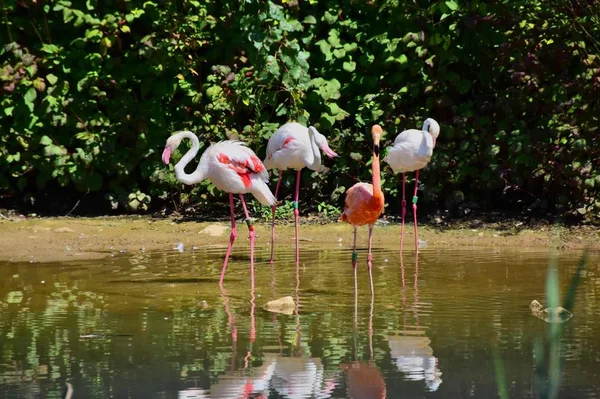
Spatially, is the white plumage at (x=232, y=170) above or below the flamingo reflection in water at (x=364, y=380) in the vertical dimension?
above

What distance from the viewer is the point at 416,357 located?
5.16 metres

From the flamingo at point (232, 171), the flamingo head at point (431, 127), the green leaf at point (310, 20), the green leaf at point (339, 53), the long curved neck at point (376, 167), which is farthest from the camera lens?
the green leaf at point (310, 20)

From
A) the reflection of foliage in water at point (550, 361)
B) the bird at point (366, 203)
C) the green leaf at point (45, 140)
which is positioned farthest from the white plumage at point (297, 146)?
the reflection of foliage in water at point (550, 361)

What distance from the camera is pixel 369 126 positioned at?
34.6 ft

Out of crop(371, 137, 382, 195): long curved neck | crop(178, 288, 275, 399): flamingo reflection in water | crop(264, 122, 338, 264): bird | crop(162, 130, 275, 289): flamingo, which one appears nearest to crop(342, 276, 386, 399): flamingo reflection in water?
crop(178, 288, 275, 399): flamingo reflection in water

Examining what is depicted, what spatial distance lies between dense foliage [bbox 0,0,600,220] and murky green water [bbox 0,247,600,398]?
1900 mm

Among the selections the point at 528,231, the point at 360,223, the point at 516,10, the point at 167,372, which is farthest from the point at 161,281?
the point at 516,10

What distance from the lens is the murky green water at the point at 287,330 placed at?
185 inches

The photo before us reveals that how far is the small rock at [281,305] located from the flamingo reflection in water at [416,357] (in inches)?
31.8

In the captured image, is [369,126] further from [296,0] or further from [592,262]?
[592,262]

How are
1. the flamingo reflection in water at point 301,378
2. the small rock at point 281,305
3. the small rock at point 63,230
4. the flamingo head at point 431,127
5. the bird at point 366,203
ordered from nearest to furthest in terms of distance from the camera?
the flamingo reflection in water at point 301,378
the small rock at point 281,305
the bird at point 366,203
the flamingo head at point 431,127
the small rock at point 63,230

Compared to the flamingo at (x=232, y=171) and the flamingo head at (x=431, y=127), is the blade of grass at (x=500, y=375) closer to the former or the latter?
the flamingo at (x=232, y=171)

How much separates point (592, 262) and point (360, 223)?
177 centimetres

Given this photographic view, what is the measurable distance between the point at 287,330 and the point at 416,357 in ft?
2.98
